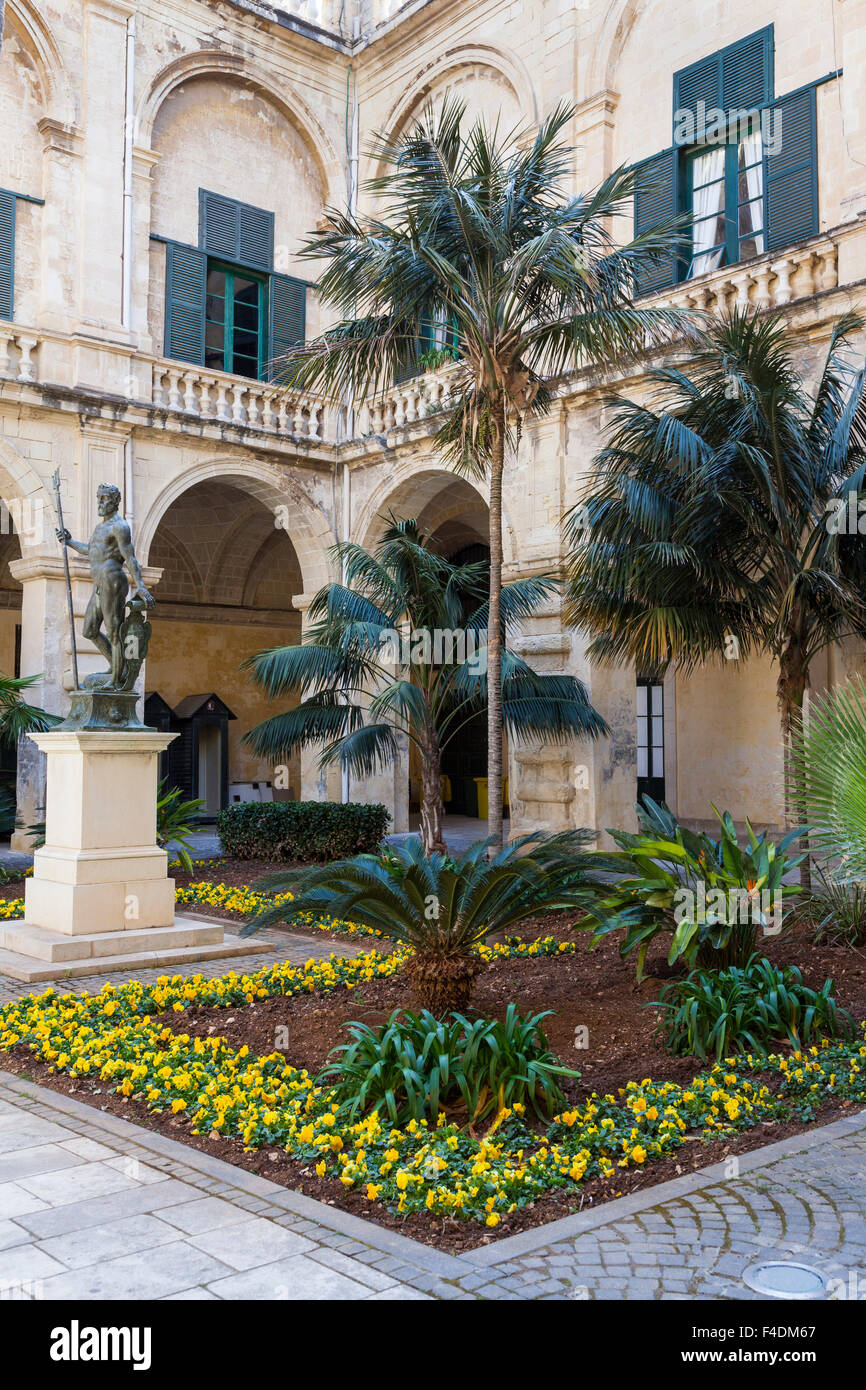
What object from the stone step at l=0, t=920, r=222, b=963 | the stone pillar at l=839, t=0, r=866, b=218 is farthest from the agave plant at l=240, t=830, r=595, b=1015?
the stone pillar at l=839, t=0, r=866, b=218

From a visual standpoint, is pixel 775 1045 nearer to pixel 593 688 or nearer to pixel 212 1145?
pixel 212 1145

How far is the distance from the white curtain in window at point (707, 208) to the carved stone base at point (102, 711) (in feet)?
28.0

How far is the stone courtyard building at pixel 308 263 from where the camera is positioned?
1271 cm

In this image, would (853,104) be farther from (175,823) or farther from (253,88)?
(175,823)

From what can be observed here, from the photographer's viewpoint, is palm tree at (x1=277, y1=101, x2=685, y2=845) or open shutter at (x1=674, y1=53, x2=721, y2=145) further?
open shutter at (x1=674, y1=53, x2=721, y2=145)

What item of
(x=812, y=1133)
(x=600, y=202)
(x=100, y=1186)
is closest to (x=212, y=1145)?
(x=100, y=1186)

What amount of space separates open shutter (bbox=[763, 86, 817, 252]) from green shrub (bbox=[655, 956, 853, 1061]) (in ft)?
28.6

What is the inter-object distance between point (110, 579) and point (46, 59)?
32.8 feet

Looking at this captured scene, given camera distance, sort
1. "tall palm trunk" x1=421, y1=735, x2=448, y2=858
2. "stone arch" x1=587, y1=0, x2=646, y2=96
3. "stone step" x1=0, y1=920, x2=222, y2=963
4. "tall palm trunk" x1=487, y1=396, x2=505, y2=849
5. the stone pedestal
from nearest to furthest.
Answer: "stone step" x1=0, y1=920, x2=222, y2=963 < the stone pedestal < "tall palm trunk" x1=487, y1=396, x2=505, y2=849 < "tall palm trunk" x1=421, y1=735, x2=448, y2=858 < "stone arch" x1=587, y1=0, x2=646, y2=96

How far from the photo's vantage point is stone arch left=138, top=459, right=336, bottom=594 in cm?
1648

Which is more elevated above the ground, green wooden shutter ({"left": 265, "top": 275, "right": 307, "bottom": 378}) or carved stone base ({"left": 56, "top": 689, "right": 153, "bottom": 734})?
green wooden shutter ({"left": 265, "top": 275, "right": 307, "bottom": 378})

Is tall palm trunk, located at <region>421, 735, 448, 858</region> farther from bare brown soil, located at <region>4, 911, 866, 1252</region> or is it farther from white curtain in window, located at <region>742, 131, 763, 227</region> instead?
white curtain in window, located at <region>742, 131, 763, 227</region>

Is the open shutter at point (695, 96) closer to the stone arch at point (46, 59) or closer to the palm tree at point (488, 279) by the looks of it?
the palm tree at point (488, 279)

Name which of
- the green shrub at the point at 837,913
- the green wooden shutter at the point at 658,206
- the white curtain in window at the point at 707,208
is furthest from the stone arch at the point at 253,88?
the green shrub at the point at 837,913
